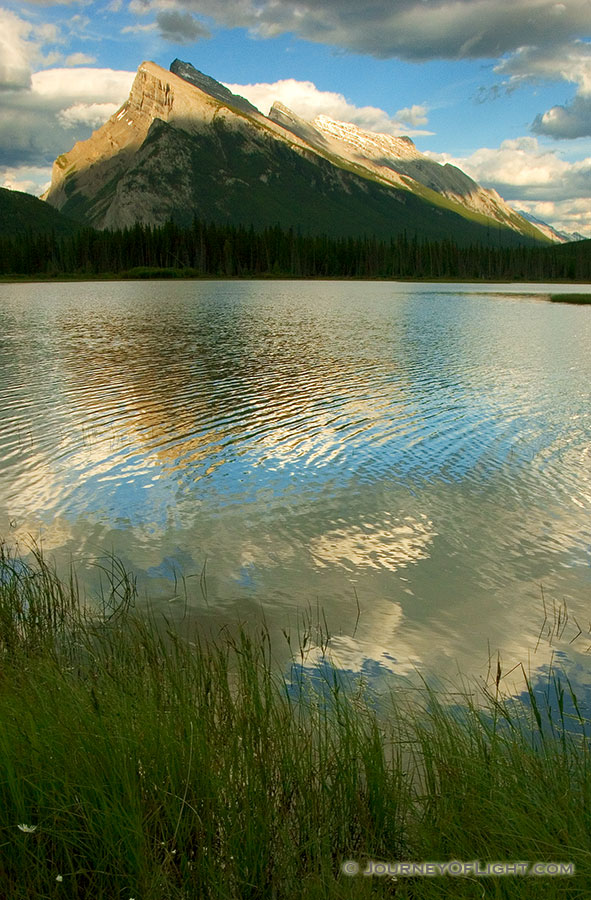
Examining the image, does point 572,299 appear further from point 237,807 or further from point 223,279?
point 237,807

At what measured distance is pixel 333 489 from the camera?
44.1 feet

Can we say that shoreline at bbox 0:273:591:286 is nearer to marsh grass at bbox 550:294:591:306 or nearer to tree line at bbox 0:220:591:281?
tree line at bbox 0:220:591:281

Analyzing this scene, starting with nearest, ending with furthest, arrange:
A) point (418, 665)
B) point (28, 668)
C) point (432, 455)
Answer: point (28, 668) < point (418, 665) < point (432, 455)

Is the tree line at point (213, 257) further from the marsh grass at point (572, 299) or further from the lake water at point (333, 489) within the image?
the lake water at point (333, 489)

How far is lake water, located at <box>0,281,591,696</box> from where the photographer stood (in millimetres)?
8836

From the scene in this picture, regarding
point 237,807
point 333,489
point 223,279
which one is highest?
point 223,279

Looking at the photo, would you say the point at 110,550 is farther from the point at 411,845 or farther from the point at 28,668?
the point at 411,845

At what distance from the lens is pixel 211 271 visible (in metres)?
167

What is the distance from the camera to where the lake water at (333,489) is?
884 cm

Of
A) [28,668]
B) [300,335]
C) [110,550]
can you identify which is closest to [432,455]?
[110,550]

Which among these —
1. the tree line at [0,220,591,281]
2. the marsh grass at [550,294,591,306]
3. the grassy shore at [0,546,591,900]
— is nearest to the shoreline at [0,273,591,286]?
the tree line at [0,220,591,281]

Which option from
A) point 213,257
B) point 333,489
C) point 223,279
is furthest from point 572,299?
point 213,257

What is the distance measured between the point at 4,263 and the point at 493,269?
421ft

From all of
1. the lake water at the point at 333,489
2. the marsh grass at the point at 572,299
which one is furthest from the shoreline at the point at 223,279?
the lake water at the point at 333,489
